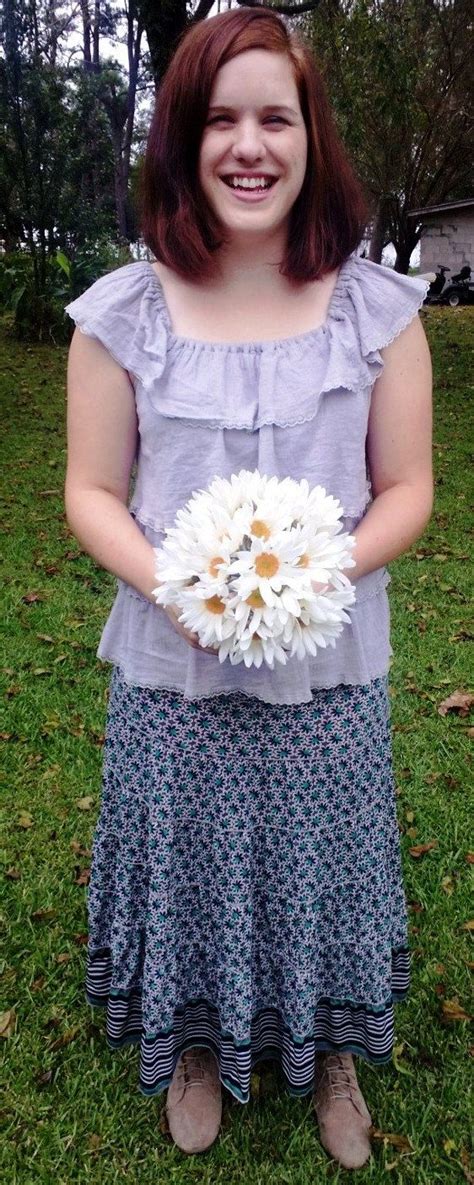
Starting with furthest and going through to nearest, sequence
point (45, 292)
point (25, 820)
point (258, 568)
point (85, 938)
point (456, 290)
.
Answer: point (456, 290) < point (45, 292) < point (25, 820) < point (85, 938) < point (258, 568)

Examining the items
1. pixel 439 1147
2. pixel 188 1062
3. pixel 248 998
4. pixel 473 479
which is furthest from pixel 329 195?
pixel 473 479

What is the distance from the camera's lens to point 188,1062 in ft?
6.93

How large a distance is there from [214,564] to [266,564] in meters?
0.08

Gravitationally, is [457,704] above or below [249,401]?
below

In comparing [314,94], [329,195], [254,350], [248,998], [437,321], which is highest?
[314,94]

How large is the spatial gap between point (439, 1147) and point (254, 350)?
1821 mm

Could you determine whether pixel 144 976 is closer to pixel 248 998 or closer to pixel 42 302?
pixel 248 998

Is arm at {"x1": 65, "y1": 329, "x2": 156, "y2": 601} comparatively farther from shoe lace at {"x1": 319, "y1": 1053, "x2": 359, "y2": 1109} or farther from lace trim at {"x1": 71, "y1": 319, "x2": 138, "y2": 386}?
shoe lace at {"x1": 319, "y1": 1053, "x2": 359, "y2": 1109}

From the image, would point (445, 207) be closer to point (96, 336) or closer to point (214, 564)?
point (96, 336)

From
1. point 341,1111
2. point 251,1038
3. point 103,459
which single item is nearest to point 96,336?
point 103,459

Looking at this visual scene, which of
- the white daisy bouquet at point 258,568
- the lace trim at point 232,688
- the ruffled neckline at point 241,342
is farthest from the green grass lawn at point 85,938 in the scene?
the ruffled neckline at point 241,342

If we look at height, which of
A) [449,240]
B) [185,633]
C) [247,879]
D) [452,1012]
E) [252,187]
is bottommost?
[452,1012]

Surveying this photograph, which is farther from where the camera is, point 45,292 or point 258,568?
→ point 45,292

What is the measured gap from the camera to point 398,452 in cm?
161
